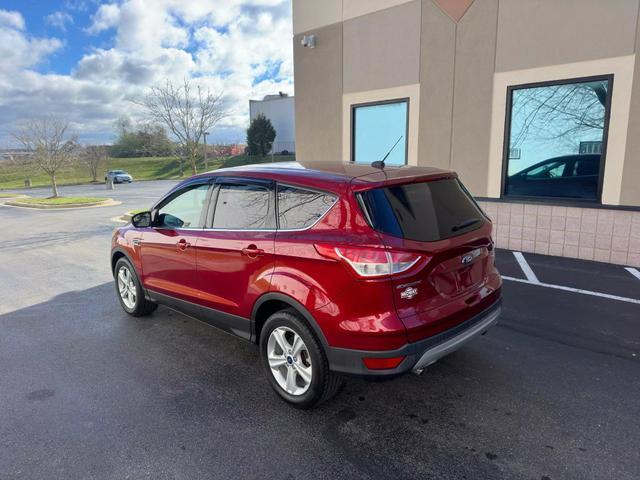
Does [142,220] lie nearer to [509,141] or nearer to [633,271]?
[509,141]

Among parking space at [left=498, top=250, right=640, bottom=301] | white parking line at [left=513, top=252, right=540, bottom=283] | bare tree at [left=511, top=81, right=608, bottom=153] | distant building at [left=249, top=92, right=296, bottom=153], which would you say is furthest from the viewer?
distant building at [left=249, top=92, right=296, bottom=153]

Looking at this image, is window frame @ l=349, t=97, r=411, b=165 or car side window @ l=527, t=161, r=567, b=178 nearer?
car side window @ l=527, t=161, r=567, b=178

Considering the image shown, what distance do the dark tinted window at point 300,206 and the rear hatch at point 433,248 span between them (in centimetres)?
31

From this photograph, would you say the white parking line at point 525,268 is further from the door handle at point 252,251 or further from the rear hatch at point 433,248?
the door handle at point 252,251

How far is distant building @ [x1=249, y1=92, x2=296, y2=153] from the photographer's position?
5319cm

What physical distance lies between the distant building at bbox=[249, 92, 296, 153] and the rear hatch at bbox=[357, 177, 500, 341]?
49.6 metres

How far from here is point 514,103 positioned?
25.4 ft

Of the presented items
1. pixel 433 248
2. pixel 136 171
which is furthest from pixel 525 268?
Result: pixel 136 171

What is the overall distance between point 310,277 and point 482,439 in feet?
5.04

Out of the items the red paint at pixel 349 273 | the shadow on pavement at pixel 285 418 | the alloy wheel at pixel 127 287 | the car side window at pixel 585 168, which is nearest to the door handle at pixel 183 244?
the red paint at pixel 349 273

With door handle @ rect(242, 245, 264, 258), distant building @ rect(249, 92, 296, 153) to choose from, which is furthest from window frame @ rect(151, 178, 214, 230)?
distant building @ rect(249, 92, 296, 153)

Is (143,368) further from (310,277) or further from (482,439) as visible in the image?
(482,439)

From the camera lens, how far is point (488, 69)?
25.6ft

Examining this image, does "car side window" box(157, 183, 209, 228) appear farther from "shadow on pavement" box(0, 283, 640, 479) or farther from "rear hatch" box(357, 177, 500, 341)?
"rear hatch" box(357, 177, 500, 341)
